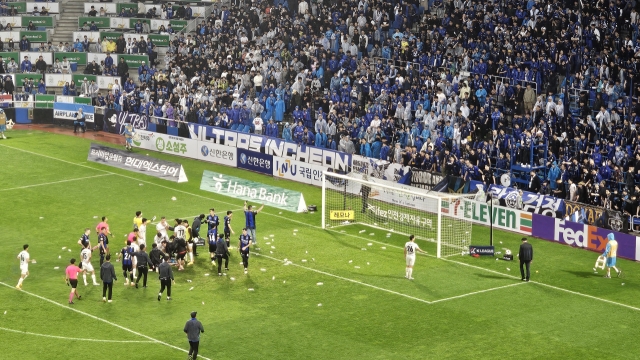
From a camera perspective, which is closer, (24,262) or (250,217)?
(24,262)

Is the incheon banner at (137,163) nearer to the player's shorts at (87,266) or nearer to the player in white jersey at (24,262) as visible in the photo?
the player's shorts at (87,266)

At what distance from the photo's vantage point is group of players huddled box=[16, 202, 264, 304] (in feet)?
105

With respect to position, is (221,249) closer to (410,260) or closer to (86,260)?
(86,260)

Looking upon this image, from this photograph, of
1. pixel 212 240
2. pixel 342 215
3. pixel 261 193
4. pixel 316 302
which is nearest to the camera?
pixel 316 302

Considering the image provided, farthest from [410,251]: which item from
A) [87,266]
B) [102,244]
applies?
[87,266]

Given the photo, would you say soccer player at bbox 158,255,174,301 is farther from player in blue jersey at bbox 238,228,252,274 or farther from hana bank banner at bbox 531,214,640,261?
hana bank banner at bbox 531,214,640,261

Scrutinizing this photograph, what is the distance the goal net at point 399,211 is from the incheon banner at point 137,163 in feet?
29.0

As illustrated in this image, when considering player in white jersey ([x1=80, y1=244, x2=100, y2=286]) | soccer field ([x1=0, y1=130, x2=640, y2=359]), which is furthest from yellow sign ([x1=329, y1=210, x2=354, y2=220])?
player in white jersey ([x1=80, y1=244, x2=100, y2=286])

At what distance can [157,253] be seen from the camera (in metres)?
34.2

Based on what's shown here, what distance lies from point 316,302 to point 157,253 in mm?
5713

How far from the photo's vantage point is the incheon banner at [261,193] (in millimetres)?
42875

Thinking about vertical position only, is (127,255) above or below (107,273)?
above

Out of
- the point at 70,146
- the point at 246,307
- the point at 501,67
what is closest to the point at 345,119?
the point at 501,67

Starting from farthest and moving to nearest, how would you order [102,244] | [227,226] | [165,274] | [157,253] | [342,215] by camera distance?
[342,215]
[227,226]
[102,244]
[157,253]
[165,274]
